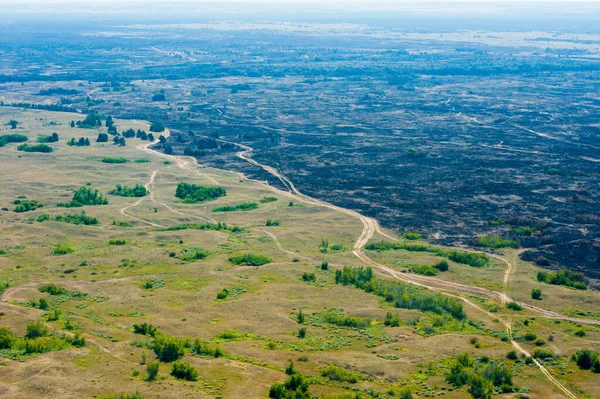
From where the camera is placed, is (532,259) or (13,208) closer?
(532,259)

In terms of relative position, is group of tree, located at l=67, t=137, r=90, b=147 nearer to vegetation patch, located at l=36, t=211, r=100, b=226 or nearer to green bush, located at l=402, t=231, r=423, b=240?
vegetation patch, located at l=36, t=211, r=100, b=226

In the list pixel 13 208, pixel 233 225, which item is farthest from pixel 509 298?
pixel 13 208

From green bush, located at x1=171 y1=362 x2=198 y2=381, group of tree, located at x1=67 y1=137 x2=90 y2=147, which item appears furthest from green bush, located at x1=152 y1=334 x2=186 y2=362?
group of tree, located at x1=67 y1=137 x2=90 y2=147

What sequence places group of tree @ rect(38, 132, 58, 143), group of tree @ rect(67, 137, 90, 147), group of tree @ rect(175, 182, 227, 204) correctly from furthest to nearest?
group of tree @ rect(38, 132, 58, 143)
group of tree @ rect(67, 137, 90, 147)
group of tree @ rect(175, 182, 227, 204)

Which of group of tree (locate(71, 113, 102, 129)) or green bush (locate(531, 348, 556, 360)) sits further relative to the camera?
group of tree (locate(71, 113, 102, 129))

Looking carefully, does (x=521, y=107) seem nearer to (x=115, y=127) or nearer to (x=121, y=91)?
(x=115, y=127)

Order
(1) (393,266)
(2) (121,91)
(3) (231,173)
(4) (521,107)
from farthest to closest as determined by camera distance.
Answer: (2) (121,91) < (4) (521,107) < (3) (231,173) < (1) (393,266)

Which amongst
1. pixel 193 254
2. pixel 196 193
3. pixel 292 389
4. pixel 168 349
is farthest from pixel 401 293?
pixel 196 193
